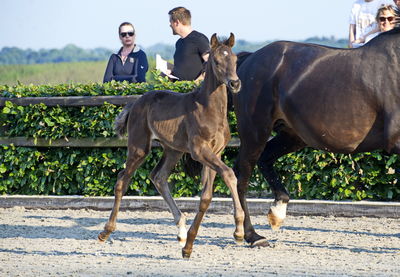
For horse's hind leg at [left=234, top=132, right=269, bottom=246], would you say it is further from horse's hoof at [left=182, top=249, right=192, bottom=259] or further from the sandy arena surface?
horse's hoof at [left=182, top=249, right=192, bottom=259]

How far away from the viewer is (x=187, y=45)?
985cm

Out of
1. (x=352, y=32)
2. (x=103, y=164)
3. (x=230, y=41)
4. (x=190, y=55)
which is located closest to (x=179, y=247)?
(x=230, y=41)

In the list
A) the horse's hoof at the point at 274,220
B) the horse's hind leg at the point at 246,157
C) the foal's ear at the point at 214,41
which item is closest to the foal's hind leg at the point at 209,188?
the foal's ear at the point at 214,41

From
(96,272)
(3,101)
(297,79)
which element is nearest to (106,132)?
(3,101)

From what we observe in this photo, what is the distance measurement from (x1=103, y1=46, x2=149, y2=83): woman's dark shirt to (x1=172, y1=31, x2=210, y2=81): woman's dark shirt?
72cm

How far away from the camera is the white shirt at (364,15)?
935 cm

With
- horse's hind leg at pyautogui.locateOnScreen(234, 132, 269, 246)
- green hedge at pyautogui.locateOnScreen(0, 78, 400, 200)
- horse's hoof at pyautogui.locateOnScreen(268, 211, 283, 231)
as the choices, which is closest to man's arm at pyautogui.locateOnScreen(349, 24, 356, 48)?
green hedge at pyautogui.locateOnScreen(0, 78, 400, 200)

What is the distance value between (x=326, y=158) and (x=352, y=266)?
3.03m

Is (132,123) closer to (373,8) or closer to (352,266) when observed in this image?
(352,266)

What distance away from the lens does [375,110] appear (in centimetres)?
698

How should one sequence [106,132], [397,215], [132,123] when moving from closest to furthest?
[132,123] < [397,215] < [106,132]

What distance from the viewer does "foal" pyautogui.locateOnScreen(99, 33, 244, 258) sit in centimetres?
649

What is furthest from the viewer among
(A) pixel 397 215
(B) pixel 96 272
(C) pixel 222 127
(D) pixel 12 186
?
(D) pixel 12 186

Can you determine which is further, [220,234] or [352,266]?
[220,234]
